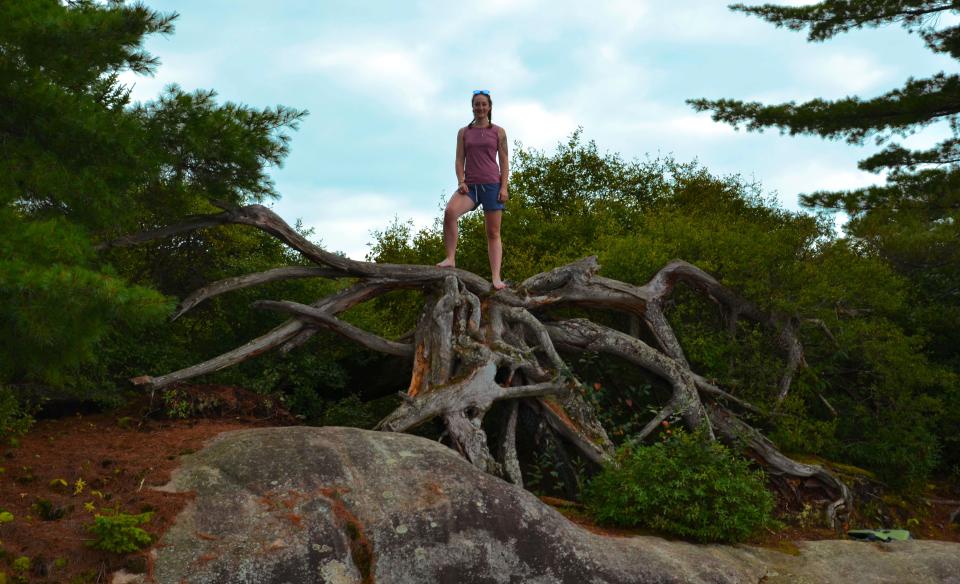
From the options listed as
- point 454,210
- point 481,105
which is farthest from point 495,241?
point 481,105

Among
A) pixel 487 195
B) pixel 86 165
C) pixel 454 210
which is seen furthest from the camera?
pixel 454 210

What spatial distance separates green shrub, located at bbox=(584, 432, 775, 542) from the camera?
10875 mm

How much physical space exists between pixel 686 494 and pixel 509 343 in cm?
408

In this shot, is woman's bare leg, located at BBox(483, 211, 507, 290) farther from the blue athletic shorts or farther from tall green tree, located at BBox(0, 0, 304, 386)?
tall green tree, located at BBox(0, 0, 304, 386)

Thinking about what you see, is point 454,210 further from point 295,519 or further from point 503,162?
point 295,519

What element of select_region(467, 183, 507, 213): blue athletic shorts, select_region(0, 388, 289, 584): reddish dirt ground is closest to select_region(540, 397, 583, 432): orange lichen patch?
select_region(467, 183, 507, 213): blue athletic shorts

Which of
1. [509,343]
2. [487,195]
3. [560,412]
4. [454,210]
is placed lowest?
[560,412]

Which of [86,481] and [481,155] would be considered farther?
[481,155]

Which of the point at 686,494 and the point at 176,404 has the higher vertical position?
the point at 176,404

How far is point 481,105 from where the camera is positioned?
1327 centimetres

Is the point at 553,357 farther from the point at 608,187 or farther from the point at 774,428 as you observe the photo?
→ the point at 608,187

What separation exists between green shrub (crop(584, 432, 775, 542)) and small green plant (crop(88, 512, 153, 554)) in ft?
16.9

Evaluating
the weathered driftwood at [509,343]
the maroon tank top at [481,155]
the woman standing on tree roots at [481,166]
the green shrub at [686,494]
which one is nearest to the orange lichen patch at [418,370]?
the weathered driftwood at [509,343]

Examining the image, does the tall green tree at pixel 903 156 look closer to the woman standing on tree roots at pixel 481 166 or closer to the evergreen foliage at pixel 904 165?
the evergreen foliage at pixel 904 165
